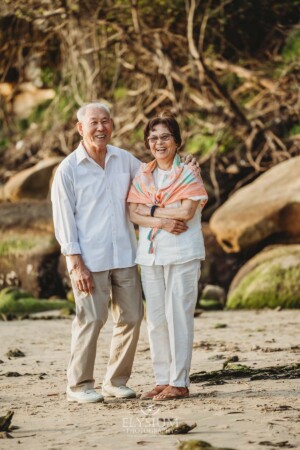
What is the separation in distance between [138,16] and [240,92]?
2.74 m

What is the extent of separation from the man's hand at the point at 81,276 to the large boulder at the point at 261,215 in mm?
7799

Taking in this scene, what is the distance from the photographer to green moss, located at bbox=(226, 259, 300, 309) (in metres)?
11.9

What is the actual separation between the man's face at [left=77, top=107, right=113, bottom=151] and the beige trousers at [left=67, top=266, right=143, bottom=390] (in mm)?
807

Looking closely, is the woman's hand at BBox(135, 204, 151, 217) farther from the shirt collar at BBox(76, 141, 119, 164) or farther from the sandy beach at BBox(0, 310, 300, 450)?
the sandy beach at BBox(0, 310, 300, 450)

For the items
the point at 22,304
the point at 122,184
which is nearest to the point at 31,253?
the point at 22,304

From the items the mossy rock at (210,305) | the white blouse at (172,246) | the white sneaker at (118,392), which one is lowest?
the mossy rock at (210,305)

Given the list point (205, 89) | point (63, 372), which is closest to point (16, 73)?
point (205, 89)

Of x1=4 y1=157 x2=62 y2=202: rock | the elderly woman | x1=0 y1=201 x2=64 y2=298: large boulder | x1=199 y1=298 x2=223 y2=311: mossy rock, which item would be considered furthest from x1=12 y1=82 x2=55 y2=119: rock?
the elderly woman

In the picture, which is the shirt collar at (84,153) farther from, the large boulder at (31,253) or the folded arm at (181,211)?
the large boulder at (31,253)

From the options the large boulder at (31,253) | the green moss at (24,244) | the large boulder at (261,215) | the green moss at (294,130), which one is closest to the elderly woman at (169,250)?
the large boulder at (261,215)

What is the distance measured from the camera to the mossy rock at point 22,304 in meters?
12.6

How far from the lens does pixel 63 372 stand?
23.2 ft

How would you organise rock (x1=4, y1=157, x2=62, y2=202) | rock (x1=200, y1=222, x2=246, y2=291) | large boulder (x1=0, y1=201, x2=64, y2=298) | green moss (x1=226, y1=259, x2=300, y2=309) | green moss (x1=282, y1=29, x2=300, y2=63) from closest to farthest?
1. green moss (x1=226, y1=259, x2=300, y2=309)
2. rock (x1=200, y1=222, x2=246, y2=291)
3. large boulder (x1=0, y1=201, x2=64, y2=298)
4. green moss (x1=282, y1=29, x2=300, y2=63)
5. rock (x1=4, y1=157, x2=62, y2=202)

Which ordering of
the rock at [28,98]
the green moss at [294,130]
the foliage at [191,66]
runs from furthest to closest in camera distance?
1. the rock at [28,98]
2. the green moss at [294,130]
3. the foliage at [191,66]
